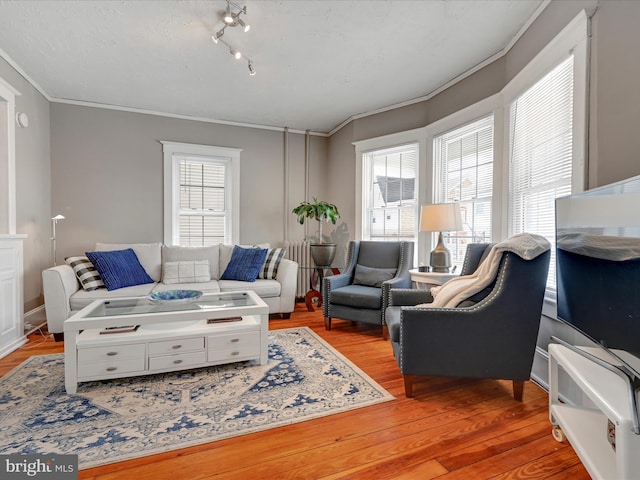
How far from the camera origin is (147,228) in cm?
427

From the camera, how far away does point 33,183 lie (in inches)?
135

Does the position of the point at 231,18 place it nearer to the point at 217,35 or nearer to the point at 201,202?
the point at 217,35

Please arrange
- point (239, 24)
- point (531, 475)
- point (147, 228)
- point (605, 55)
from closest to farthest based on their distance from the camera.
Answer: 1. point (531, 475)
2. point (605, 55)
3. point (239, 24)
4. point (147, 228)

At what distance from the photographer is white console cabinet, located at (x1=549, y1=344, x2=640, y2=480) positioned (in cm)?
94

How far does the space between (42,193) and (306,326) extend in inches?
129

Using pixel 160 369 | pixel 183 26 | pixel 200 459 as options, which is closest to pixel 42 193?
pixel 183 26

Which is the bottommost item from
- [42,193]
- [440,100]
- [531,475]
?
[531,475]

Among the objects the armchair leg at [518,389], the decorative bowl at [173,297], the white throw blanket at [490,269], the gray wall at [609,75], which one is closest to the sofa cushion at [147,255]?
the decorative bowl at [173,297]

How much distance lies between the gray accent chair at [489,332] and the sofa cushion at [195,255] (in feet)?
9.11

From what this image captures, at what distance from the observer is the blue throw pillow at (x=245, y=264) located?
3.86m

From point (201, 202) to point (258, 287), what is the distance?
1683mm

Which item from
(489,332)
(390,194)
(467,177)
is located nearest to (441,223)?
(467,177)

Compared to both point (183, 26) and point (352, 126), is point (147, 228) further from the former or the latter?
point (352, 126)

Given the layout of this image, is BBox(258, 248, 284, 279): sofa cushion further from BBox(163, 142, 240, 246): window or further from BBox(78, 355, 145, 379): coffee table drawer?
BBox(78, 355, 145, 379): coffee table drawer
